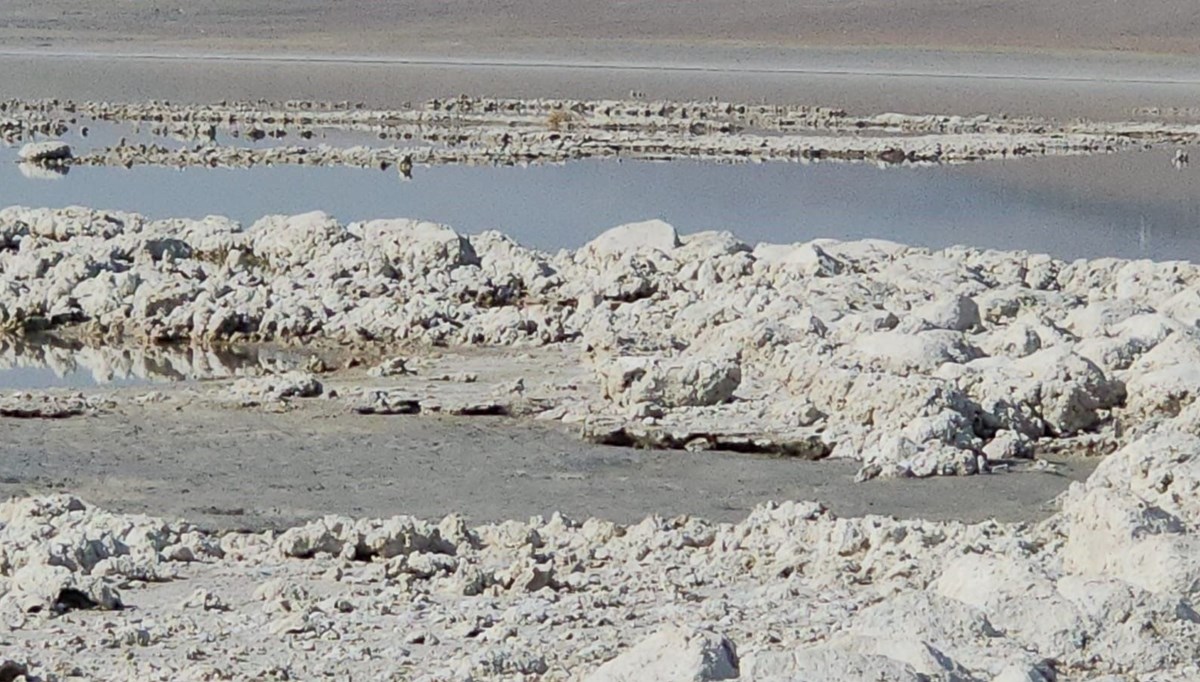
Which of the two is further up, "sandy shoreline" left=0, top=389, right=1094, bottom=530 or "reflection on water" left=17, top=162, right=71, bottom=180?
"sandy shoreline" left=0, top=389, right=1094, bottom=530

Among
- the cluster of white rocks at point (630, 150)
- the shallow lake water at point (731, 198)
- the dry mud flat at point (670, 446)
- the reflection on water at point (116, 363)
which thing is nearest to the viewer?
the dry mud flat at point (670, 446)

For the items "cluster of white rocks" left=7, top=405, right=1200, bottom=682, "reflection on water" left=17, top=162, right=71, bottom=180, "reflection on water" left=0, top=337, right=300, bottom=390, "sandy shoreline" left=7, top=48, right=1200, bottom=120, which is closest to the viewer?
"cluster of white rocks" left=7, top=405, right=1200, bottom=682

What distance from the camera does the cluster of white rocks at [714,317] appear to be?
9758 mm

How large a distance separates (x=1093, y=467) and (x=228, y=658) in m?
4.71

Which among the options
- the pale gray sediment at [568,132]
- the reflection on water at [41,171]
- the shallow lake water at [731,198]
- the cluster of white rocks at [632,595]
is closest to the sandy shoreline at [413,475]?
the cluster of white rocks at [632,595]

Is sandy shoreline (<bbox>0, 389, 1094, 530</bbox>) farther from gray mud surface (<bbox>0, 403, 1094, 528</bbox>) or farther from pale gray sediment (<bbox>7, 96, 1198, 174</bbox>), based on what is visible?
pale gray sediment (<bbox>7, 96, 1198, 174</bbox>)

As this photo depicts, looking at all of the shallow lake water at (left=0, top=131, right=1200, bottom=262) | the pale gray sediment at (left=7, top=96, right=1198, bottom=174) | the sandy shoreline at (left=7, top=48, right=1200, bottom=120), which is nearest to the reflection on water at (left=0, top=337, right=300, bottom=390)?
the shallow lake water at (left=0, top=131, right=1200, bottom=262)

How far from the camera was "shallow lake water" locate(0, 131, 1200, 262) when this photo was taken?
1989cm

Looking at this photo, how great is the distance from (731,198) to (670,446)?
45.3ft

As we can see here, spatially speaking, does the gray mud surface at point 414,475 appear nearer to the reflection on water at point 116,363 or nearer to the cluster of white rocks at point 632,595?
the cluster of white rocks at point 632,595

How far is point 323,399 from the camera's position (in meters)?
10.6

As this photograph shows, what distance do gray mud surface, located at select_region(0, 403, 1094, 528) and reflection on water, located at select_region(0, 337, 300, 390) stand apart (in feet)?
4.89

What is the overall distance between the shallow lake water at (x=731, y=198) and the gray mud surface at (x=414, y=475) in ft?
26.6

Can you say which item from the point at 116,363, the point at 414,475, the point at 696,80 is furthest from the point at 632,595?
the point at 696,80
